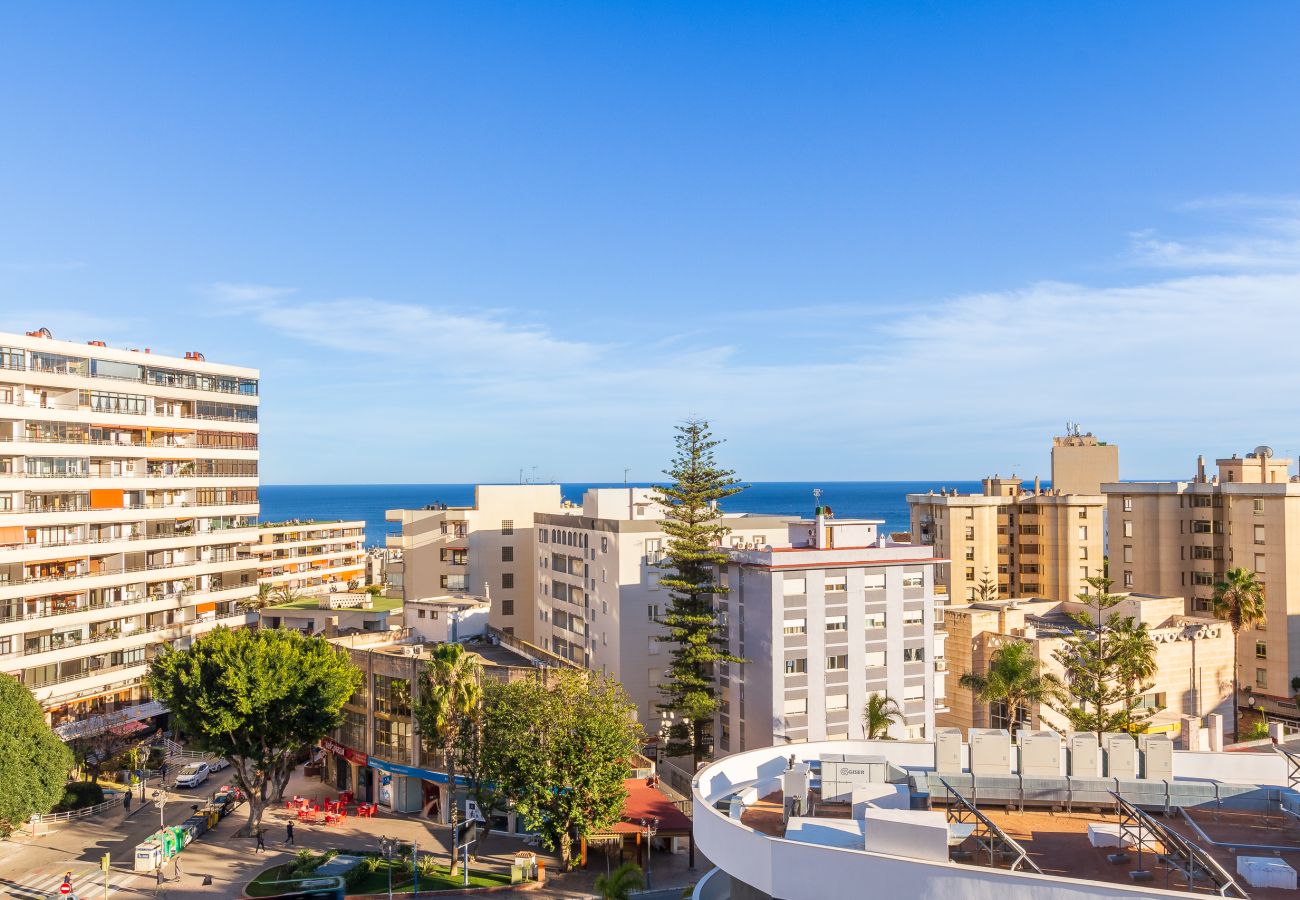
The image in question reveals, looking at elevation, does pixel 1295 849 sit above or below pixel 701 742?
above

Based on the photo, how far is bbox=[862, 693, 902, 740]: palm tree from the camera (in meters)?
44.2

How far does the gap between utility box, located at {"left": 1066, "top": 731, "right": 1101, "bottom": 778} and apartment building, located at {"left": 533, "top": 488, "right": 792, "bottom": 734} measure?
34.6m

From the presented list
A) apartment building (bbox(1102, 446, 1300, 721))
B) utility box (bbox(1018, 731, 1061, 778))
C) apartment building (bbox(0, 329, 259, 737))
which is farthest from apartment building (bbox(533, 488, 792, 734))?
utility box (bbox(1018, 731, 1061, 778))

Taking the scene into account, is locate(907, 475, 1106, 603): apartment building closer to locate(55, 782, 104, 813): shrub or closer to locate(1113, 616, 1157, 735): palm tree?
locate(1113, 616, 1157, 735): palm tree

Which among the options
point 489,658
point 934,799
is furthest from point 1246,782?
point 489,658

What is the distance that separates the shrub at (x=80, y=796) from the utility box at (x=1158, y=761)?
45.8 meters

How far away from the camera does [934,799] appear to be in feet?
68.1

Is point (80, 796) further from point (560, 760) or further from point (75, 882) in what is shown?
point (560, 760)

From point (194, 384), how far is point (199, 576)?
13.2 metres

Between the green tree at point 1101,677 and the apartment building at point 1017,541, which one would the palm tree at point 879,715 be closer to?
the green tree at point 1101,677

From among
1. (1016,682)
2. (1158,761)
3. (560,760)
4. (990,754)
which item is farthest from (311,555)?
(1158,761)

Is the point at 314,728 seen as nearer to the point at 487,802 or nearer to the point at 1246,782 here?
the point at 487,802

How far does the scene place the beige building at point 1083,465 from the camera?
113 meters

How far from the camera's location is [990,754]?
21.3 metres
